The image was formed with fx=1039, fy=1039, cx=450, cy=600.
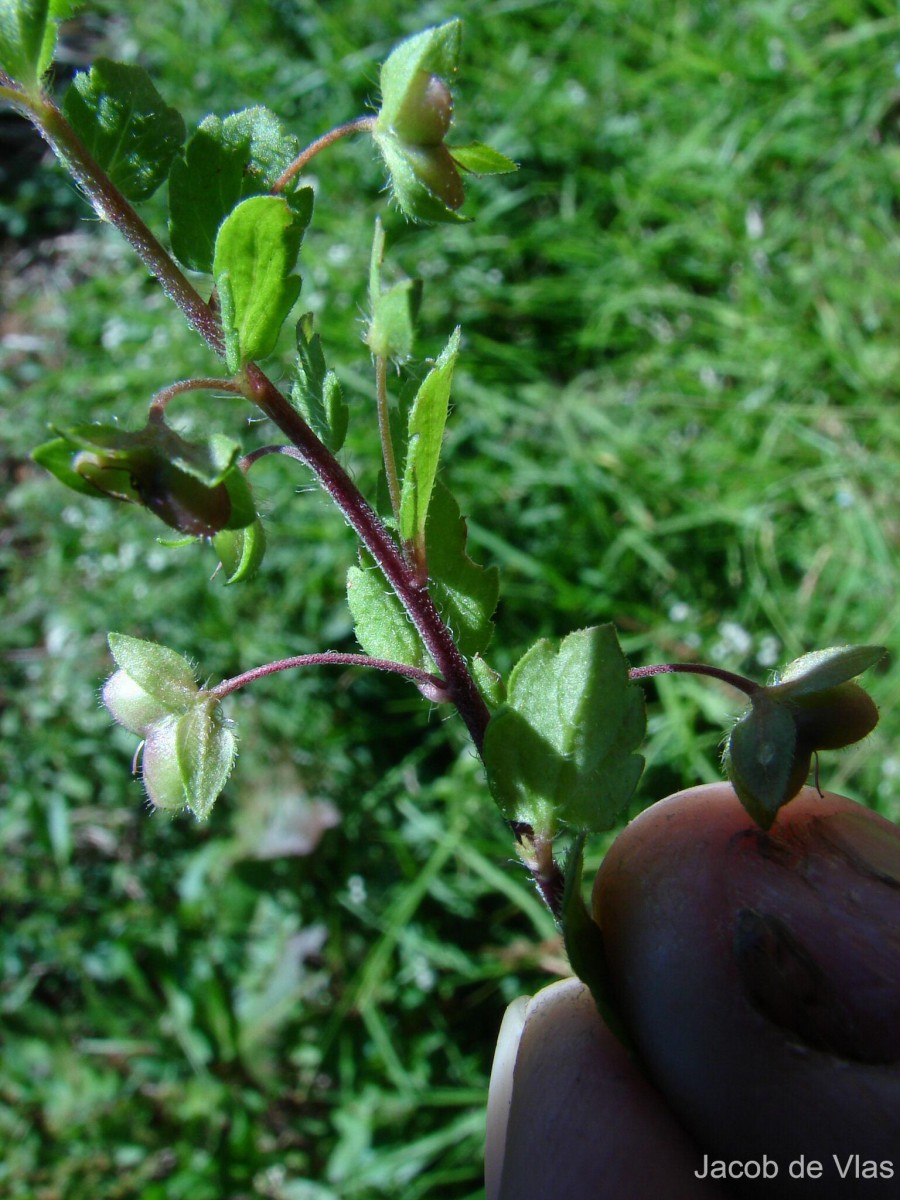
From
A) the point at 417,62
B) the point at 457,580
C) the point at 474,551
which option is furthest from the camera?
the point at 474,551

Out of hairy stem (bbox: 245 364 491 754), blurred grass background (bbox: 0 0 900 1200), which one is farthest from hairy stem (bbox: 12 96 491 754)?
blurred grass background (bbox: 0 0 900 1200)

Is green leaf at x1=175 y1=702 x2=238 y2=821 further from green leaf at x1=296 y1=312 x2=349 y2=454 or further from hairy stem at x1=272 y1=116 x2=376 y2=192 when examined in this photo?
hairy stem at x1=272 y1=116 x2=376 y2=192

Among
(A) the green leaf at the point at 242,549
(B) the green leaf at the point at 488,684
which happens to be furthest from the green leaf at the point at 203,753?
(B) the green leaf at the point at 488,684

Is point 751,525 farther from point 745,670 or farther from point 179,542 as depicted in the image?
point 179,542

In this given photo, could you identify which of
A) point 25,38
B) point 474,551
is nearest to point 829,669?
point 25,38

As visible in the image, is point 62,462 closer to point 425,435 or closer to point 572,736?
point 425,435

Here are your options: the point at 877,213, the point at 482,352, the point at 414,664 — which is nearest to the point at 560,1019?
the point at 414,664

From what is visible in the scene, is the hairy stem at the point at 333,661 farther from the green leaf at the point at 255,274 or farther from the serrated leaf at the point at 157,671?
the green leaf at the point at 255,274
